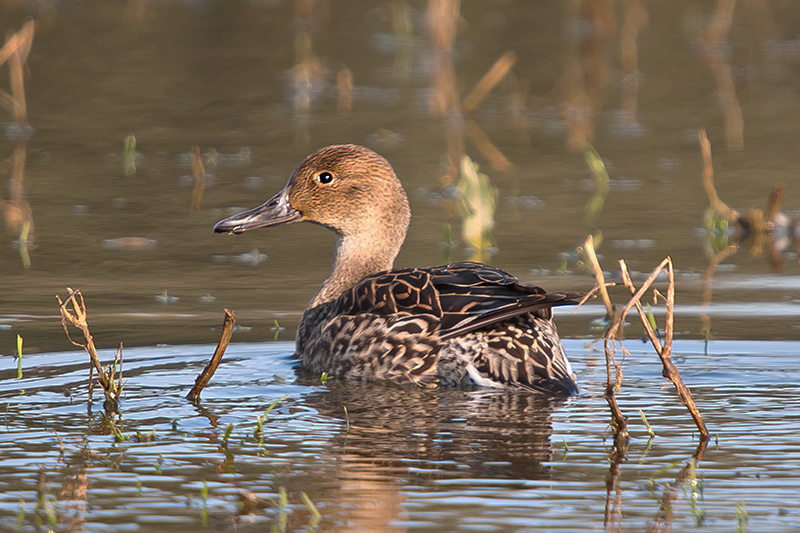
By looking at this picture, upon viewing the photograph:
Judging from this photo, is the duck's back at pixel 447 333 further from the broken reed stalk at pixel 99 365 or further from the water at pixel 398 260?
the broken reed stalk at pixel 99 365

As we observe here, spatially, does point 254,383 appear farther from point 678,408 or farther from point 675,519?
point 675,519

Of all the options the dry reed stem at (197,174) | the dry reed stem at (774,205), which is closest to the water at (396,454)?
the dry reed stem at (774,205)

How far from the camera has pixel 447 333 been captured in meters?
6.12

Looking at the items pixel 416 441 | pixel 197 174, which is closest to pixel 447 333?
pixel 416 441

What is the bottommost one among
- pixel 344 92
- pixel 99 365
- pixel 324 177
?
pixel 99 365

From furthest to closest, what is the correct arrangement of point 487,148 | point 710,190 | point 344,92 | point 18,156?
point 344,92
point 487,148
point 18,156
point 710,190

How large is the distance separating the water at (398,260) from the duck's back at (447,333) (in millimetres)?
187

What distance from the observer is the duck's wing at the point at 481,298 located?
5809mm

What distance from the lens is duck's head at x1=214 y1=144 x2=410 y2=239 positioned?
7.81 meters

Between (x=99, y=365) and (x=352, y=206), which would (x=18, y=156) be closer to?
(x=352, y=206)

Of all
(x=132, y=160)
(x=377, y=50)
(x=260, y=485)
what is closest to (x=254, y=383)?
(x=260, y=485)

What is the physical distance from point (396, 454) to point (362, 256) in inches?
117

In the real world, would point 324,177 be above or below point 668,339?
above

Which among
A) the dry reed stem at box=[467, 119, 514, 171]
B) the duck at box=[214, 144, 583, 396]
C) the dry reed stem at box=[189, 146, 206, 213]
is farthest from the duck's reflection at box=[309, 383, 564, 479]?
the dry reed stem at box=[467, 119, 514, 171]
